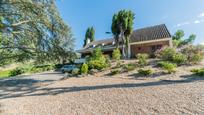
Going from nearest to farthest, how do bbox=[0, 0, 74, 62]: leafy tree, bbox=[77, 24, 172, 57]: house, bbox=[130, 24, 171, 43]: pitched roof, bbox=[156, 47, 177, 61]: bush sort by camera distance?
bbox=[0, 0, 74, 62]: leafy tree < bbox=[156, 47, 177, 61]: bush < bbox=[77, 24, 172, 57]: house < bbox=[130, 24, 171, 43]: pitched roof

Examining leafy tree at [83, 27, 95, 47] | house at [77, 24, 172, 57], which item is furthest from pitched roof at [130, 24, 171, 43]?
leafy tree at [83, 27, 95, 47]

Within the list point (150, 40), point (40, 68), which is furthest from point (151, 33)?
point (40, 68)

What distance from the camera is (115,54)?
18594 mm

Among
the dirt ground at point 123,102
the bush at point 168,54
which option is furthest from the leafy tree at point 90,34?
the dirt ground at point 123,102

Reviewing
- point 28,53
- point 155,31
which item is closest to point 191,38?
point 155,31

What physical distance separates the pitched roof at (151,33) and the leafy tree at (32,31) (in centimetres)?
1475

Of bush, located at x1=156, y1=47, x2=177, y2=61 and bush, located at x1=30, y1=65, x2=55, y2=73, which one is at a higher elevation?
bush, located at x1=156, y1=47, x2=177, y2=61

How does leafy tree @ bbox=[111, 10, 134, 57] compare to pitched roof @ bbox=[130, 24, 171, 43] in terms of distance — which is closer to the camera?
leafy tree @ bbox=[111, 10, 134, 57]

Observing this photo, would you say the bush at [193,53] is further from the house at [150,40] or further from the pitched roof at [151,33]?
the pitched roof at [151,33]

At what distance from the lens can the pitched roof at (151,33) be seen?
2520 centimetres

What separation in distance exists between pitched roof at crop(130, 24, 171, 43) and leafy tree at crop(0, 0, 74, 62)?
48.4 feet

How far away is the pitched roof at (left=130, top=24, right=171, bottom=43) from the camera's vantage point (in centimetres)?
2520

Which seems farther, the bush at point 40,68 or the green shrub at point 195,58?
the bush at point 40,68

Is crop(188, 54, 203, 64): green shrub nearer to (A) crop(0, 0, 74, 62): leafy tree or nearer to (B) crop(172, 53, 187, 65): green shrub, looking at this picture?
(B) crop(172, 53, 187, 65): green shrub
